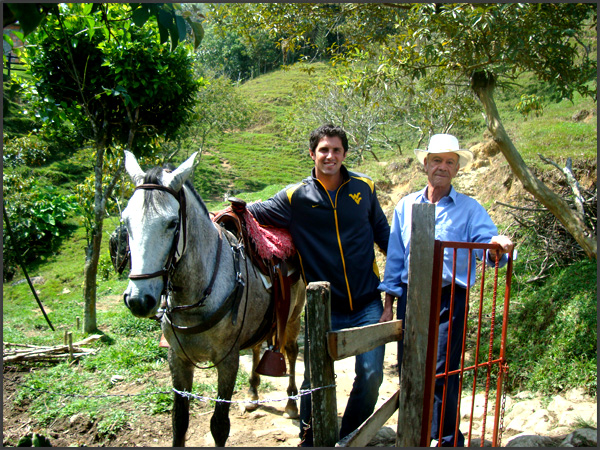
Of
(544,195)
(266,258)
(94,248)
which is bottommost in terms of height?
(94,248)

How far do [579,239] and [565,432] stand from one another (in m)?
2.21

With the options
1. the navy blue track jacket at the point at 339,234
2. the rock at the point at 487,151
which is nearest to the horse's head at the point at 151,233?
the navy blue track jacket at the point at 339,234

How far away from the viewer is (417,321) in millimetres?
2221

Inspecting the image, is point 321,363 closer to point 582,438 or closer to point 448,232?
point 448,232

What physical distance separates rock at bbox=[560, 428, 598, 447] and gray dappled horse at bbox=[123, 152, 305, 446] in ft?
7.61

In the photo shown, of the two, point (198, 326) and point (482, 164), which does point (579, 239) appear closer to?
point (198, 326)

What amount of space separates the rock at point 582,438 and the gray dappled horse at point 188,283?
2.32 meters

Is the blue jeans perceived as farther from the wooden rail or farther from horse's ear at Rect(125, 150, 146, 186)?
horse's ear at Rect(125, 150, 146, 186)

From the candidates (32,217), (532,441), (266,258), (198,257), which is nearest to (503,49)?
(266,258)

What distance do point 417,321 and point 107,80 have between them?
15.4 ft

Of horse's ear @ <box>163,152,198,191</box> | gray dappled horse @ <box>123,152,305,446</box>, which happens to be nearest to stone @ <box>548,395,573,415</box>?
gray dappled horse @ <box>123,152,305,446</box>

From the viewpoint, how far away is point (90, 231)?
607 centimetres

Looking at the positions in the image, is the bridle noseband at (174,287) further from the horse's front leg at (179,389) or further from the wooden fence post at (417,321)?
the wooden fence post at (417,321)

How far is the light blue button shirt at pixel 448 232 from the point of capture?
275 centimetres
